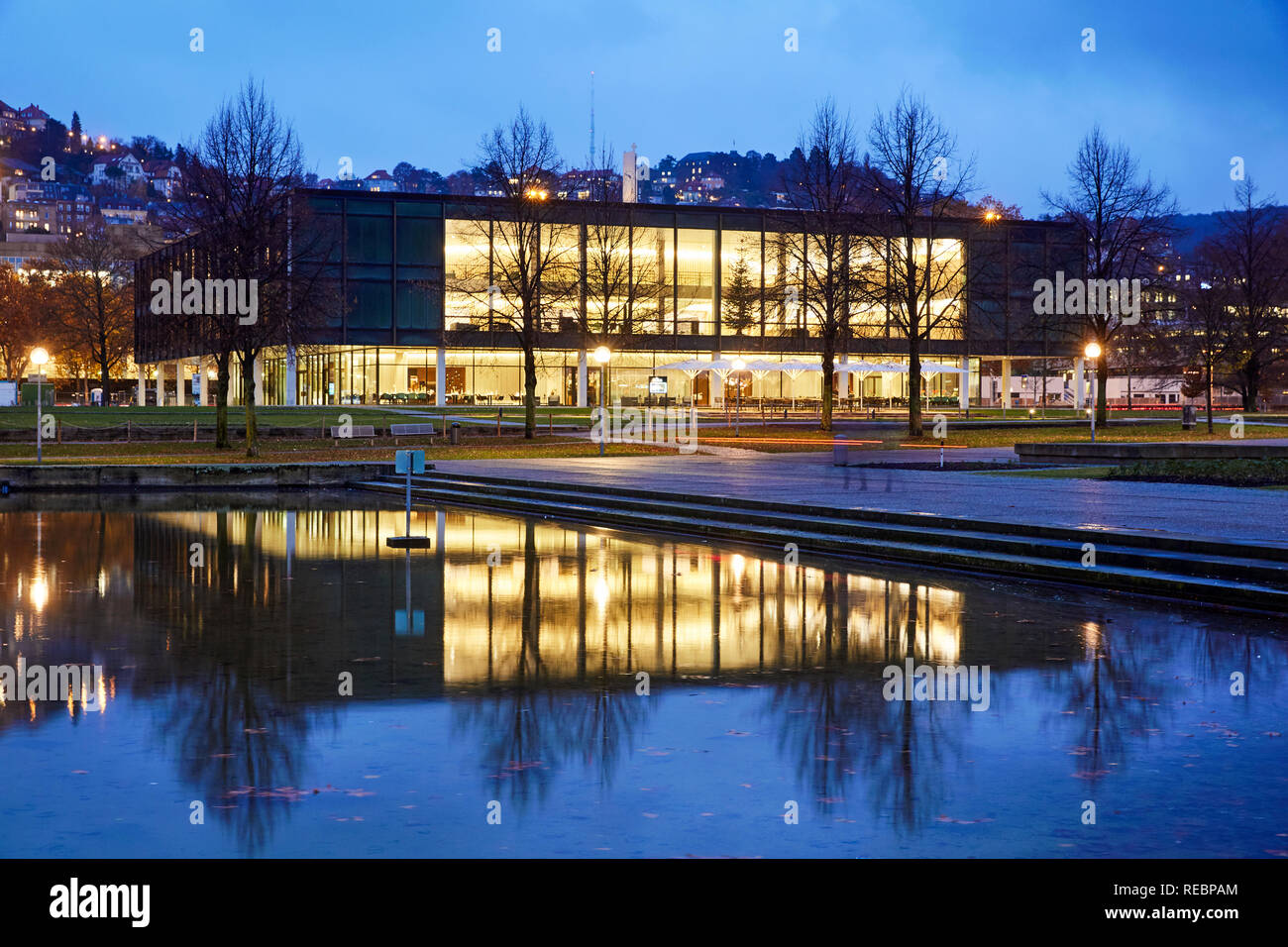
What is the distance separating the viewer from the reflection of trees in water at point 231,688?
6809 mm

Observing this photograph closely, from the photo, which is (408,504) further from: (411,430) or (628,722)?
(411,430)

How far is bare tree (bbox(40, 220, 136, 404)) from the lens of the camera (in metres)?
88.2

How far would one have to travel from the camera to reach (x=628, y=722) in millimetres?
8383

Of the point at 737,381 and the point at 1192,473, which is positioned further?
the point at 737,381

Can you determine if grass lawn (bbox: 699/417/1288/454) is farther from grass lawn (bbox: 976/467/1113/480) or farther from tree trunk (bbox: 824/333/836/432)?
grass lawn (bbox: 976/467/1113/480)

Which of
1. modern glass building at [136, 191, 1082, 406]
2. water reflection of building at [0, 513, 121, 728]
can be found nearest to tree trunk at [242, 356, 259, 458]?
water reflection of building at [0, 513, 121, 728]

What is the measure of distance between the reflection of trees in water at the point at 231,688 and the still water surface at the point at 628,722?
4 centimetres

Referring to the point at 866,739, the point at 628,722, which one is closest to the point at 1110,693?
the point at 866,739

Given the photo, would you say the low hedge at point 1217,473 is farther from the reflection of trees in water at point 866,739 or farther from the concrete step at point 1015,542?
the reflection of trees in water at point 866,739

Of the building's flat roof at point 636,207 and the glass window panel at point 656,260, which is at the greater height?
the building's flat roof at point 636,207

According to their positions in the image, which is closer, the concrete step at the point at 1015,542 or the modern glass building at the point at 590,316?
the concrete step at the point at 1015,542

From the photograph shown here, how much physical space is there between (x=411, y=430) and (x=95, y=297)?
5378cm

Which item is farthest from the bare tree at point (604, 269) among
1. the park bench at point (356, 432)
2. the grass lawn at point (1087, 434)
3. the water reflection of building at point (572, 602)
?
the water reflection of building at point (572, 602)

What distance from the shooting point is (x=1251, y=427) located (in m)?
52.8
